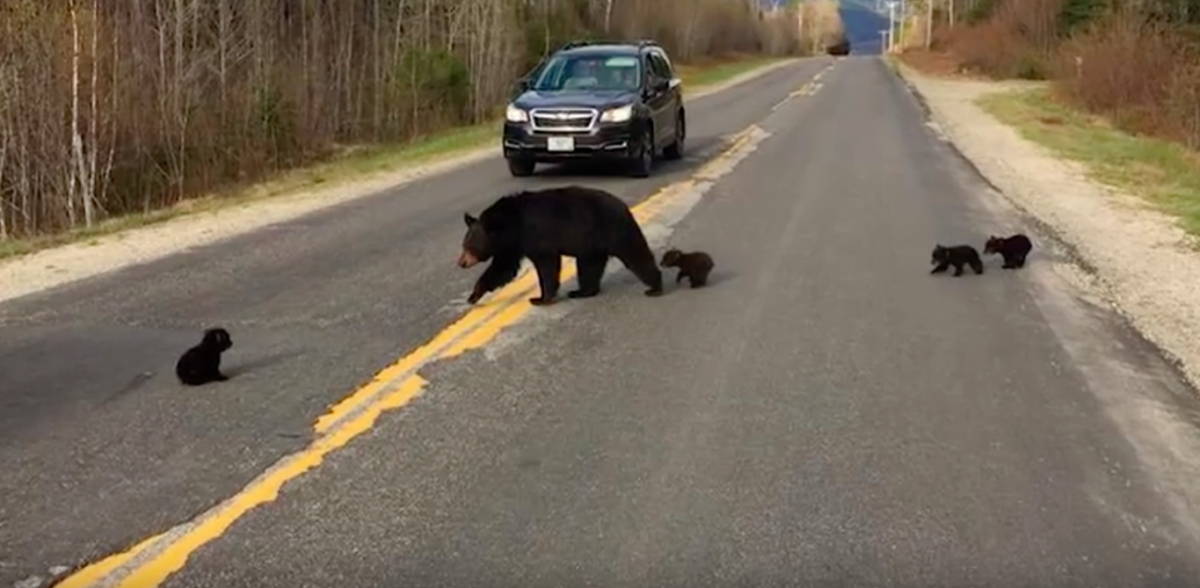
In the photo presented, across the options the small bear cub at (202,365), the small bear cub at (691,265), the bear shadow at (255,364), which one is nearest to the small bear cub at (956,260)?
Answer: the small bear cub at (691,265)

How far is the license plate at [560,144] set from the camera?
709 inches

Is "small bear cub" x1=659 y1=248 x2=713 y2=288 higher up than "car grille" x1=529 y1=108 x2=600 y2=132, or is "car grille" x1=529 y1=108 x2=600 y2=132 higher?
"car grille" x1=529 y1=108 x2=600 y2=132

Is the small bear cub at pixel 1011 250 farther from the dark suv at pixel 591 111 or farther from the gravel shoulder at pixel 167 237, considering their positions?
the dark suv at pixel 591 111

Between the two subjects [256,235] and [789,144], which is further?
[789,144]

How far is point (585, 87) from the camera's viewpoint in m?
18.9

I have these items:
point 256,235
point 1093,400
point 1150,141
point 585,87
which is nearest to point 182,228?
point 256,235

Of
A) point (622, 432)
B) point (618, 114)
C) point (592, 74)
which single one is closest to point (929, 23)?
point (592, 74)

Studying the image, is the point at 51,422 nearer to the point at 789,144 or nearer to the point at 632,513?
the point at 632,513

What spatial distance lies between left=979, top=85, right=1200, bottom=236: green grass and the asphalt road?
6.22 meters

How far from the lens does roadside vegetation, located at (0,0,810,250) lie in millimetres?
17312

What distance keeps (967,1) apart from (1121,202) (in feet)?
262

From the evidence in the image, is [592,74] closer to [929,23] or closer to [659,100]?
[659,100]

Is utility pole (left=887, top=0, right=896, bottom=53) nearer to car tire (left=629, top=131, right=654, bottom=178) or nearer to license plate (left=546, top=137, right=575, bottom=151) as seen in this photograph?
car tire (left=629, top=131, right=654, bottom=178)

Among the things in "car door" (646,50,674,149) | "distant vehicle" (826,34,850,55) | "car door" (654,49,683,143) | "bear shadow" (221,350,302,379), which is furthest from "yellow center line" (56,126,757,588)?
"distant vehicle" (826,34,850,55)
